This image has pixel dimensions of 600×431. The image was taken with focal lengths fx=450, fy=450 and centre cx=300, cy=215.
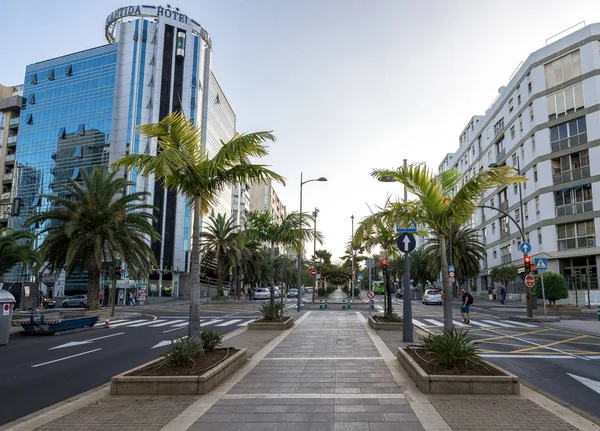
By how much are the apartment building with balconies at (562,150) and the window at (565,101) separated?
7cm

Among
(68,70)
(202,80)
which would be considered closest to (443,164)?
(202,80)

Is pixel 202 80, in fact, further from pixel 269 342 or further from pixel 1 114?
pixel 269 342

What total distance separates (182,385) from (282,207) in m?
151

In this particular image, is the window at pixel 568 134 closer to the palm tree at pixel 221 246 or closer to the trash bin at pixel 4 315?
the palm tree at pixel 221 246

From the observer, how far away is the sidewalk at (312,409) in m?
5.41

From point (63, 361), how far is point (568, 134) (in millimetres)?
39705

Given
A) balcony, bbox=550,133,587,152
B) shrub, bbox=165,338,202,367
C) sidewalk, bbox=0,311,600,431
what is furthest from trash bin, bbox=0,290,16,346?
balcony, bbox=550,133,587,152

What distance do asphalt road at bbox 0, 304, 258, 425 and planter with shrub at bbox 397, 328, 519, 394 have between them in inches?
234

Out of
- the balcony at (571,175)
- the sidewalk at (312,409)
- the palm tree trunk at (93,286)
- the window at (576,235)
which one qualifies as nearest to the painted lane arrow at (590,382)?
the sidewalk at (312,409)

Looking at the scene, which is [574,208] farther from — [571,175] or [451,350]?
[451,350]

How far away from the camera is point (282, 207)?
15750cm

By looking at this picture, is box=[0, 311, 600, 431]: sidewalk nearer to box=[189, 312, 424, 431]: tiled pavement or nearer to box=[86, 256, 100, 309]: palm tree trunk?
box=[189, 312, 424, 431]: tiled pavement

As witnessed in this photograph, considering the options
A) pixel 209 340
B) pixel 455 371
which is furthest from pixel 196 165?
pixel 455 371

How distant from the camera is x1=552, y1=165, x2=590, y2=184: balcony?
35.7 meters
